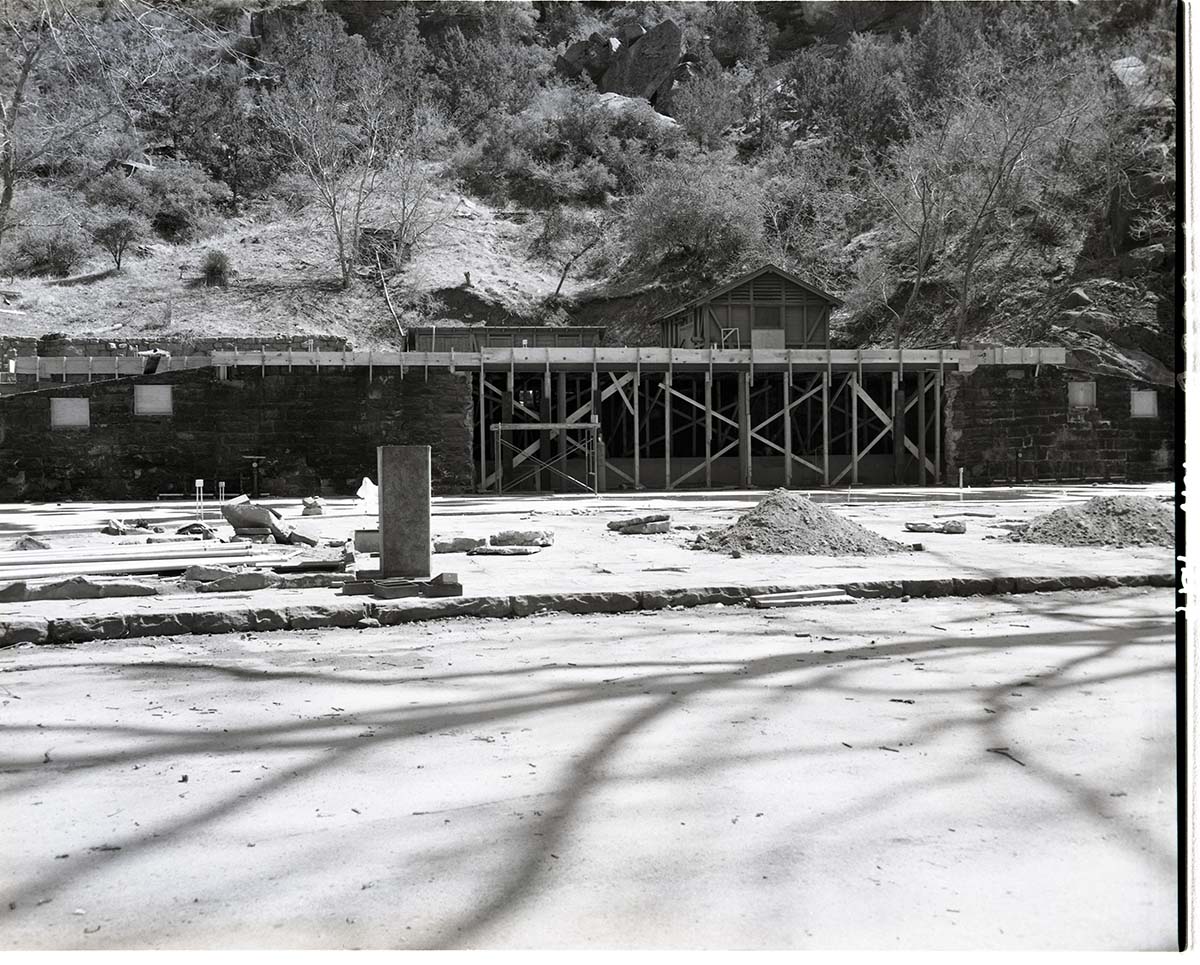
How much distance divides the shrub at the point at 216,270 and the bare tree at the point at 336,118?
17.5ft

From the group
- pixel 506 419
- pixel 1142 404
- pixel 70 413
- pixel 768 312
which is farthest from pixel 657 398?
pixel 70 413

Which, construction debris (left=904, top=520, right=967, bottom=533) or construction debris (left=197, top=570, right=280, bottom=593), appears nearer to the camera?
construction debris (left=197, top=570, right=280, bottom=593)

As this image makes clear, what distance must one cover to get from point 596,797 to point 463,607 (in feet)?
12.9

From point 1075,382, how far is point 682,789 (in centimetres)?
2715

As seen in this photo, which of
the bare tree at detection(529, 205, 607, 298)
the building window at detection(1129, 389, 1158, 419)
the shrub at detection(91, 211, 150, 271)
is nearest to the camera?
the building window at detection(1129, 389, 1158, 419)

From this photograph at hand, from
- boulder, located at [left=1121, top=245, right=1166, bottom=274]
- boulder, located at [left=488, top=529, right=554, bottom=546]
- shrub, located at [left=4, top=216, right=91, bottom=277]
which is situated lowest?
boulder, located at [left=488, top=529, right=554, bottom=546]

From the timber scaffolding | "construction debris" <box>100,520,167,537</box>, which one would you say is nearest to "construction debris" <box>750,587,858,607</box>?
"construction debris" <box>100,520,167,537</box>

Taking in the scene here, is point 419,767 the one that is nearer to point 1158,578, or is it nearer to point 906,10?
point 1158,578

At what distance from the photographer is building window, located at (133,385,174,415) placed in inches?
959

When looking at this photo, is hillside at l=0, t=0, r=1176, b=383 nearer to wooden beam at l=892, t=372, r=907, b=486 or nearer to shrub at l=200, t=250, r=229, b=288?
shrub at l=200, t=250, r=229, b=288

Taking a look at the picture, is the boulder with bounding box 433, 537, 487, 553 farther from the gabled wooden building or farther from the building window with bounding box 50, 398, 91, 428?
the gabled wooden building

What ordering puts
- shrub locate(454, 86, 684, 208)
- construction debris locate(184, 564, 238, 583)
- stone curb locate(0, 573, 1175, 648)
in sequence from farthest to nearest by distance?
shrub locate(454, 86, 684, 208)
construction debris locate(184, 564, 238, 583)
stone curb locate(0, 573, 1175, 648)

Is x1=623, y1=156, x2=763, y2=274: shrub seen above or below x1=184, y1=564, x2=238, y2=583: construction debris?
→ above

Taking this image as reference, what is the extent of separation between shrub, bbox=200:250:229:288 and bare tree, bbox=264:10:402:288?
5320 millimetres
